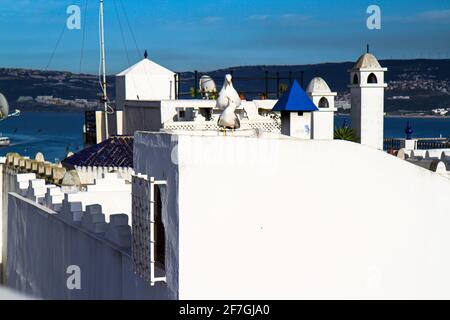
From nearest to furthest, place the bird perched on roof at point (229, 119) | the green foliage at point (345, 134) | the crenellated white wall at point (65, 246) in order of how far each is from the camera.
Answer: the bird perched on roof at point (229, 119)
the crenellated white wall at point (65, 246)
the green foliage at point (345, 134)

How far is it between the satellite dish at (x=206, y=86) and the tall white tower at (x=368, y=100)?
438 centimetres

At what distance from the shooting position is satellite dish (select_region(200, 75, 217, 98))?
83.5 feet

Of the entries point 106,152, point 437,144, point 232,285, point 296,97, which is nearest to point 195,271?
point 232,285

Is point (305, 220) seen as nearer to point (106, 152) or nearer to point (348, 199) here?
point (348, 199)

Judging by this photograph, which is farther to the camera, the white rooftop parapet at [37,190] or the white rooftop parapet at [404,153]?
the white rooftop parapet at [404,153]

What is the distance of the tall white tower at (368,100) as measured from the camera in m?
25.6

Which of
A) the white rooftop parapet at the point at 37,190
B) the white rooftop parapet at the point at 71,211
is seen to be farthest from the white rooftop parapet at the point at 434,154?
the white rooftop parapet at the point at 37,190

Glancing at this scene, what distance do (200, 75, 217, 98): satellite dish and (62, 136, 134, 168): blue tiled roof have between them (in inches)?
136

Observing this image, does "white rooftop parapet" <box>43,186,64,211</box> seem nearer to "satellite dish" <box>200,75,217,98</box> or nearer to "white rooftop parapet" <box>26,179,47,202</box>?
"white rooftop parapet" <box>26,179,47,202</box>

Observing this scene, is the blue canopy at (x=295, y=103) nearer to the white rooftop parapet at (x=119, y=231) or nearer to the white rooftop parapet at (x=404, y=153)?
the white rooftop parapet at (x=119, y=231)

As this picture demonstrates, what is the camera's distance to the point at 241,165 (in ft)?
33.5

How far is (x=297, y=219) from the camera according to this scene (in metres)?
10.8

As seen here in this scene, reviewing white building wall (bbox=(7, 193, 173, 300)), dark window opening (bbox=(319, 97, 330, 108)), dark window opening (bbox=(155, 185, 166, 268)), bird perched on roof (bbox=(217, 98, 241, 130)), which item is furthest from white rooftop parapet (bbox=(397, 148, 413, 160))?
dark window opening (bbox=(155, 185, 166, 268))

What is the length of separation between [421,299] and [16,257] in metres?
11.9
